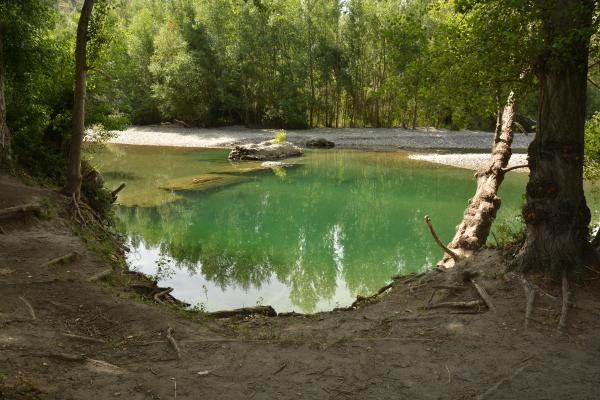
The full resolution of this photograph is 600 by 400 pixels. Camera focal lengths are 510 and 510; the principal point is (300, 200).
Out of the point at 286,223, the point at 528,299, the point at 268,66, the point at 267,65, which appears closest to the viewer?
the point at 528,299

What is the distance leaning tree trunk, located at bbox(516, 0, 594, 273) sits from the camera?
7.15 m

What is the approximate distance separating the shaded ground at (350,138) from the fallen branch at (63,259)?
3701cm

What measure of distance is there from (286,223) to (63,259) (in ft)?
38.7

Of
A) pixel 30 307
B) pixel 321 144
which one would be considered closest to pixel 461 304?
pixel 30 307

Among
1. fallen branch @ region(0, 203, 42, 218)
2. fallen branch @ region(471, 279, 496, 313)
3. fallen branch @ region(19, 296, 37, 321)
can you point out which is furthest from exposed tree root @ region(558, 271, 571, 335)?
fallen branch @ region(0, 203, 42, 218)

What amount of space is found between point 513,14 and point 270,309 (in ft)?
22.3

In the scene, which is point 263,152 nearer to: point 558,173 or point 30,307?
point 30,307

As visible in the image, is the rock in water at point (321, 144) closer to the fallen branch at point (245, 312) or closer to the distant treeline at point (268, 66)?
the distant treeline at point (268, 66)

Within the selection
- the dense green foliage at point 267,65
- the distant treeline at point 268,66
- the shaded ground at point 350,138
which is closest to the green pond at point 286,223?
the shaded ground at point 350,138

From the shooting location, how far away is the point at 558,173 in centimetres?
736

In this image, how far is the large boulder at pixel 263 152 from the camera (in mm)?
37312

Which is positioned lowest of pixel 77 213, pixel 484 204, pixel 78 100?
pixel 77 213

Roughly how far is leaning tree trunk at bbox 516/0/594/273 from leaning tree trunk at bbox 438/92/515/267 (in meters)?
3.26

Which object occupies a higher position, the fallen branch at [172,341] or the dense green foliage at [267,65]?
the dense green foliage at [267,65]
